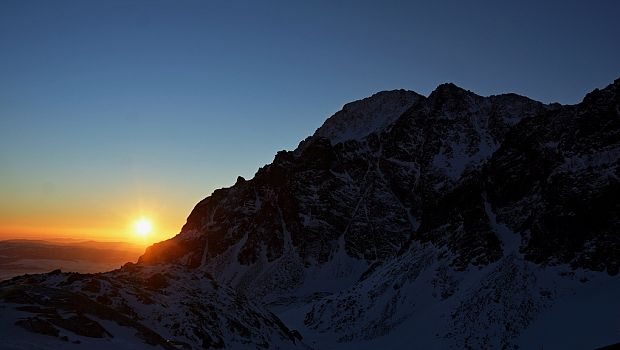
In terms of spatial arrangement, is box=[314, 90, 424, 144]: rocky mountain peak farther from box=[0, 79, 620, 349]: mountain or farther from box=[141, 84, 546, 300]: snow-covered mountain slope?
box=[0, 79, 620, 349]: mountain

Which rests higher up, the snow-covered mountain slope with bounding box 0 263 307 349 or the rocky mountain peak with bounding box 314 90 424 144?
the rocky mountain peak with bounding box 314 90 424 144

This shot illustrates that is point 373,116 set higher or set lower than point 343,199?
higher

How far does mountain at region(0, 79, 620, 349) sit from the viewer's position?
1758 inches

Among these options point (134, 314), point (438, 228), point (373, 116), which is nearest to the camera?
point (134, 314)

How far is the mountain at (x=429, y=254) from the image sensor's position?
44656 millimetres

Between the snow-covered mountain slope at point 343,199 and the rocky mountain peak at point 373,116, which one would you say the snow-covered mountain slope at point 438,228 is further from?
the rocky mountain peak at point 373,116

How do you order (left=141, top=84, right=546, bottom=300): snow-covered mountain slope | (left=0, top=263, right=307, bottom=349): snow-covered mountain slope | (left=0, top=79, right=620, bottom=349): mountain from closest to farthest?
(left=0, top=263, right=307, bottom=349): snow-covered mountain slope → (left=0, top=79, right=620, bottom=349): mountain → (left=141, top=84, right=546, bottom=300): snow-covered mountain slope

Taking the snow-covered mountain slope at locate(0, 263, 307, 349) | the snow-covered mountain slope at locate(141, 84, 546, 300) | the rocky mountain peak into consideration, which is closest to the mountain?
the snow-covered mountain slope at locate(0, 263, 307, 349)

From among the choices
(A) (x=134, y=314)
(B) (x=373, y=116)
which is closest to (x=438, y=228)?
(A) (x=134, y=314)

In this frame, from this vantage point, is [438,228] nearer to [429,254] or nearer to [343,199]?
[429,254]

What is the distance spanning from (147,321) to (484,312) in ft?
114

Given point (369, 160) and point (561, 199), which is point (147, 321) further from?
point (369, 160)

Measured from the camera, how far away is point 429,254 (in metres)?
75.4

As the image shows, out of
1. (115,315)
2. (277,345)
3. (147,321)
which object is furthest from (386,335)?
(115,315)
